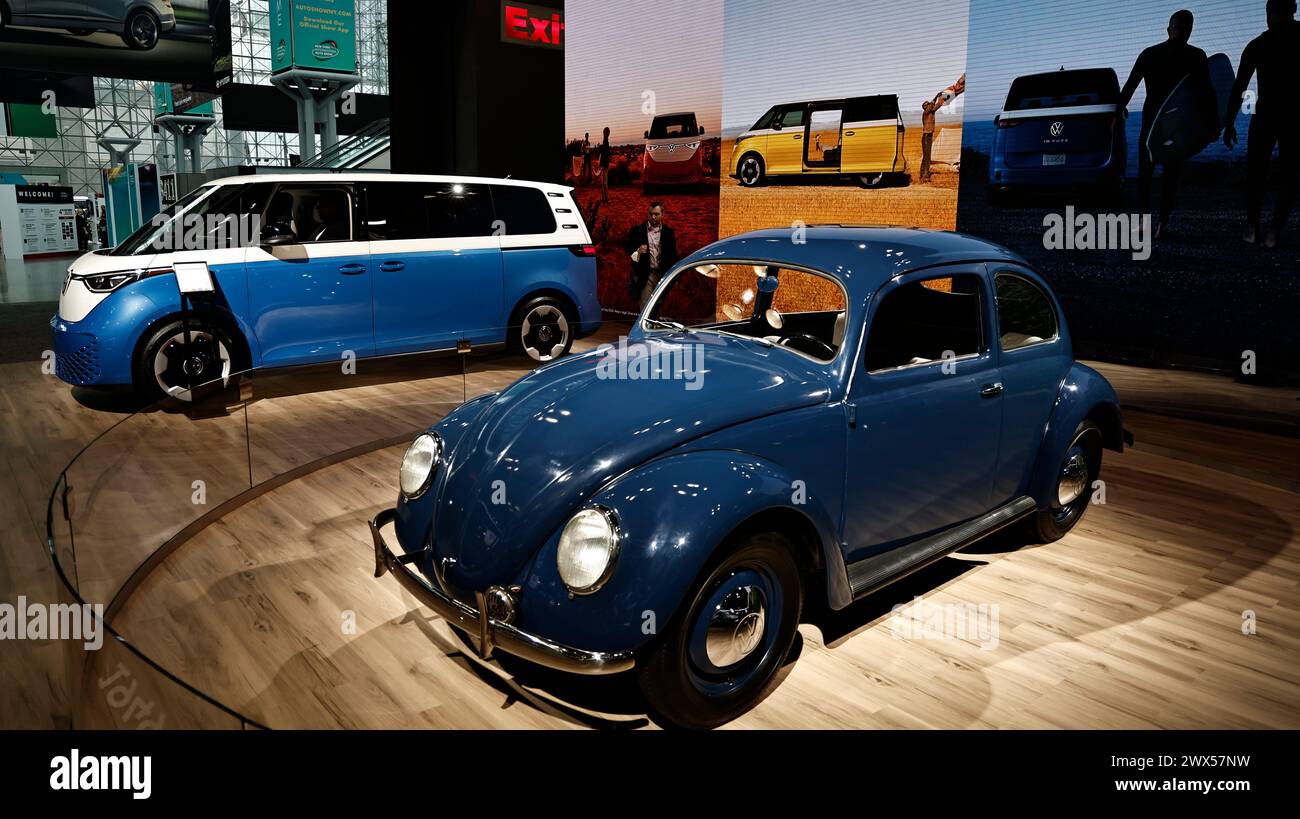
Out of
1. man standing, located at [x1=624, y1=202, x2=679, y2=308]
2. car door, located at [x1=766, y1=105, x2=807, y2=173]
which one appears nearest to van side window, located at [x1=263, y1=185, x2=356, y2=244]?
man standing, located at [x1=624, y1=202, x2=679, y2=308]

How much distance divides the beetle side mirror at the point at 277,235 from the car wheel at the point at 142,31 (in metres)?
11.8

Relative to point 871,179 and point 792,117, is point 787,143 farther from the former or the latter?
point 871,179

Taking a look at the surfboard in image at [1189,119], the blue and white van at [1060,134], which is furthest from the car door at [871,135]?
the surfboard in image at [1189,119]

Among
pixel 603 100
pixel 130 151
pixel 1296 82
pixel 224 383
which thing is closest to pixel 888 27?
pixel 1296 82

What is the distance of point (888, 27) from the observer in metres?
8.22

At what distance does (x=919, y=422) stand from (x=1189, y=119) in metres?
6.27

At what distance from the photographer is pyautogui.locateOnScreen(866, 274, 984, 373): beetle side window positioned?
3225 mm

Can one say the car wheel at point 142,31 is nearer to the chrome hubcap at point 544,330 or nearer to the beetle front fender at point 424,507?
the chrome hubcap at point 544,330

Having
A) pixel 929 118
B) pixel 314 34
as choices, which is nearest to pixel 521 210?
pixel 929 118

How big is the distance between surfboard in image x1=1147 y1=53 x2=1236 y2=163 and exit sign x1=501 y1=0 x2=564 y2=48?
706 centimetres

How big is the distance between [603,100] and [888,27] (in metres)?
4.36

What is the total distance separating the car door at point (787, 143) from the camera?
9086 mm

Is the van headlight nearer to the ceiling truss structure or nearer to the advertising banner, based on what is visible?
the advertising banner

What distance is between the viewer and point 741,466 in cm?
250
